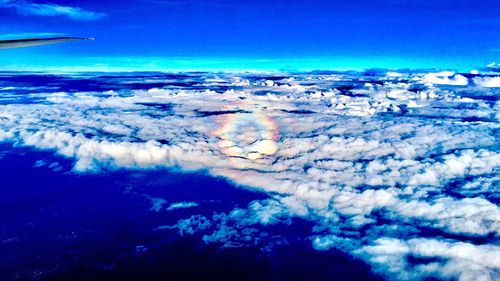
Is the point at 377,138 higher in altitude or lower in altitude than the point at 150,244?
higher

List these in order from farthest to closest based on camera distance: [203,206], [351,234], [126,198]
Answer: [126,198]
[203,206]
[351,234]

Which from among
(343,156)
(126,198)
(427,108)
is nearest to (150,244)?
(126,198)

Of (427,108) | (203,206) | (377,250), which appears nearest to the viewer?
(377,250)

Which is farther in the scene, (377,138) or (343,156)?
(377,138)

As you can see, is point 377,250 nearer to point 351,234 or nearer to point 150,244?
point 351,234

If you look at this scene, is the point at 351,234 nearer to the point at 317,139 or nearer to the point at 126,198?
the point at 126,198

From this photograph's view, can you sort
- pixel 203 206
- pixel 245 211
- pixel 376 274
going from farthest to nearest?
pixel 203 206 < pixel 245 211 < pixel 376 274

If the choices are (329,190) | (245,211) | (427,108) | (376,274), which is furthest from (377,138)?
(427,108)

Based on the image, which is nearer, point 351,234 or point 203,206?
point 351,234

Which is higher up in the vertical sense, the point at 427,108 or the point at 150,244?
the point at 427,108
